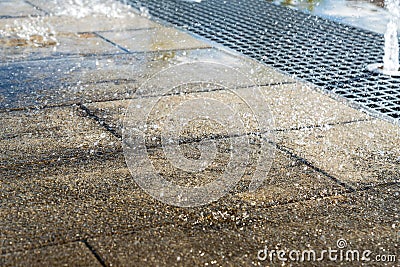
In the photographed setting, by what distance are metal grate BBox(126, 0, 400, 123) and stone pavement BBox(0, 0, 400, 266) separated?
0.28 meters

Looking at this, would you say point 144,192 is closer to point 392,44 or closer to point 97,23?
point 392,44

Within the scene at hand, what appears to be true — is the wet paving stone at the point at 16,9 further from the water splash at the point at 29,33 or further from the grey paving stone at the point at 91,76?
the grey paving stone at the point at 91,76

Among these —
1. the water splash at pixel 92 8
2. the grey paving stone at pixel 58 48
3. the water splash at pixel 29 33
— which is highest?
the grey paving stone at pixel 58 48

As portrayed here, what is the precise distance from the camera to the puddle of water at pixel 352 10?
6484 millimetres

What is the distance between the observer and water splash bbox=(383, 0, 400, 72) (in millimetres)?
4911

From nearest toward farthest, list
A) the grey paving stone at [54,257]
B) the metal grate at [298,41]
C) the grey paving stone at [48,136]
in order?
1. the grey paving stone at [54,257]
2. the grey paving stone at [48,136]
3. the metal grate at [298,41]

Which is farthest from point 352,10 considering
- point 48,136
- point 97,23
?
point 48,136

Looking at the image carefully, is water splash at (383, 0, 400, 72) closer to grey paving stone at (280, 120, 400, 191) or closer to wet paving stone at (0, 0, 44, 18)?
grey paving stone at (280, 120, 400, 191)

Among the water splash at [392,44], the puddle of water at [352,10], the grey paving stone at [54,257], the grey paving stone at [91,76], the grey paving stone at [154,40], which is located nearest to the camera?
the grey paving stone at [54,257]

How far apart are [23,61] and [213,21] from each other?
91.0 inches

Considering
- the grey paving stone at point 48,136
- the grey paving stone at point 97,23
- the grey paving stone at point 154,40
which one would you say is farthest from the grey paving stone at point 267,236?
the grey paving stone at point 97,23

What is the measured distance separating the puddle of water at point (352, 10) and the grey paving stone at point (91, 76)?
2.02 metres

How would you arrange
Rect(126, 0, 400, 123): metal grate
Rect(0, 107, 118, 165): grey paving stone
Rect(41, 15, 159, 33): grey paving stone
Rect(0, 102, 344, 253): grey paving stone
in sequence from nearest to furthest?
Rect(0, 102, 344, 253): grey paving stone < Rect(0, 107, 118, 165): grey paving stone < Rect(126, 0, 400, 123): metal grate < Rect(41, 15, 159, 33): grey paving stone

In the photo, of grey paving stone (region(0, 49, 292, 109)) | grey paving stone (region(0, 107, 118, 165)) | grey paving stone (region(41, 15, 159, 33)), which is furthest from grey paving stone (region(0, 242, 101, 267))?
grey paving stone (region(41, 15, 159, 33))
